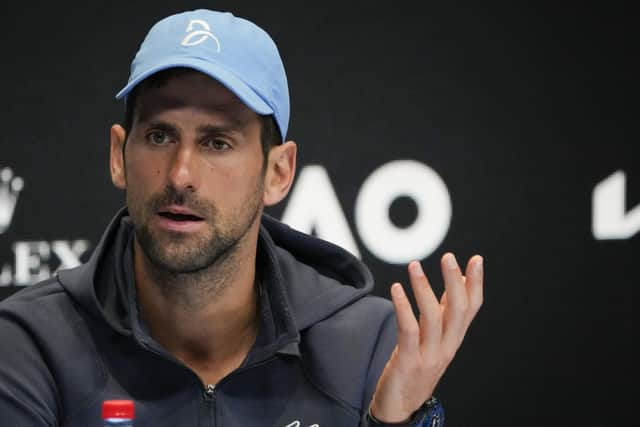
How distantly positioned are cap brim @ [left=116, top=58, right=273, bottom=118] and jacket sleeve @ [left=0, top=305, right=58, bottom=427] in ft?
1.34

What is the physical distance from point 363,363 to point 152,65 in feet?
1.99

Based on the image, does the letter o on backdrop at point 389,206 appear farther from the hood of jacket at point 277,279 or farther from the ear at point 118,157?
the ear at point 118,157

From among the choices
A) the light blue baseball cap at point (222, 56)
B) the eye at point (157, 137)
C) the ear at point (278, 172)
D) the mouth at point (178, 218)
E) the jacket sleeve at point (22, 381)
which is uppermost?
the light blue baseball cap at point (222, 56)

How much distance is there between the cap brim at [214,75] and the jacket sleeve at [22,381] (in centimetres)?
41

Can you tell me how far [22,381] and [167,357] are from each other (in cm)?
22

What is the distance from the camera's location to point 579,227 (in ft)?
9.16

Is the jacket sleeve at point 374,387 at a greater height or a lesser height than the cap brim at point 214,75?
lesser

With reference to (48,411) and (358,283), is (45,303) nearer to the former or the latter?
(48,411)

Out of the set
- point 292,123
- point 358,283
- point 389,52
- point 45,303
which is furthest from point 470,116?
point 45,303

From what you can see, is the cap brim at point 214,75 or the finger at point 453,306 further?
the cap brim at point 214,75

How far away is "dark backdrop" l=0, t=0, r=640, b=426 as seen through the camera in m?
2.79

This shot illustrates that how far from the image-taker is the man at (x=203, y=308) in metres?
1.43

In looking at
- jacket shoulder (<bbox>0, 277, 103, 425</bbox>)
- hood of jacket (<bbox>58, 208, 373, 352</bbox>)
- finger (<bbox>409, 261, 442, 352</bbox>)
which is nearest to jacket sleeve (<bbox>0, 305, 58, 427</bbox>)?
jacket shoulder (<bbox>0, 277, 103, 425</bbox>)

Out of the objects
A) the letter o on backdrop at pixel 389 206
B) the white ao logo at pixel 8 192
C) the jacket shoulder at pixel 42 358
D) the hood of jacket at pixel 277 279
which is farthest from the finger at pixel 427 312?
the white ao logo at pixel 8 192
